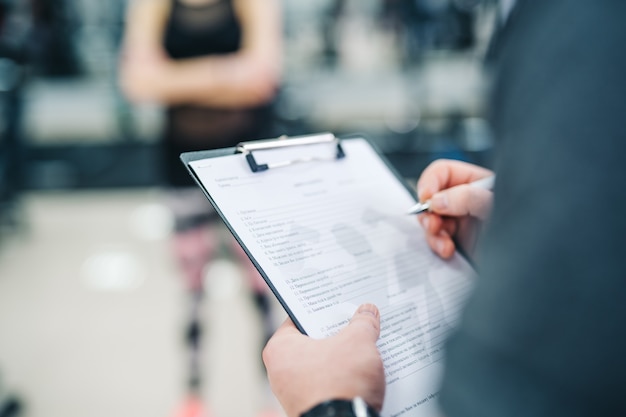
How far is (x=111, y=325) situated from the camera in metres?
2.51

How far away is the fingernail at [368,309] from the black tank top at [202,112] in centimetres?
112

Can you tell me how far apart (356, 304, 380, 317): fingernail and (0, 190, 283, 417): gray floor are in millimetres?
1357

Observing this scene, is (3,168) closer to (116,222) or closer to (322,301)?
(116,222)

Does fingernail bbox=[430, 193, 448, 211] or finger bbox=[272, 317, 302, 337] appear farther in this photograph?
fingernail bbox=[430, 193, 448, 211]

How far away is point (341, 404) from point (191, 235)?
137 cm

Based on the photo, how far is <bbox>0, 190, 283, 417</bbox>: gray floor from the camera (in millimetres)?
2049

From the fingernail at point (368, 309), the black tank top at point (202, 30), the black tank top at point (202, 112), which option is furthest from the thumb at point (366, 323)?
the black tank top at point (202, 30)

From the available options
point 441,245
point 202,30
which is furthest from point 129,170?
point 441,245

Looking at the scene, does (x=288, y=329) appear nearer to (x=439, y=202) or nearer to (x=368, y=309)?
(x=368, y=309)

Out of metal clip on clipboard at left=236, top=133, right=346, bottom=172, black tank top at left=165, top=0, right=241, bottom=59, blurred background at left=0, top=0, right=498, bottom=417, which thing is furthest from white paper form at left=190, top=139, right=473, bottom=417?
black tank top at left=165, top=0, right=241, bottom=59

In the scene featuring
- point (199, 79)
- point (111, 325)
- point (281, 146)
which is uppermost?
point (281, 146)

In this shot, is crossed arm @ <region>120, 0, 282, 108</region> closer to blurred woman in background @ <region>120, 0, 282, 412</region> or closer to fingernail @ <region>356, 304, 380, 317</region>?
blurred woman in background @ <region>120, 0, 282, 412</region>

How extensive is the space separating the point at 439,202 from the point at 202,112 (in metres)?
1.09

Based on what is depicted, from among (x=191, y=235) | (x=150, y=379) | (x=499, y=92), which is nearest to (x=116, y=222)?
(x=150, y=379)
